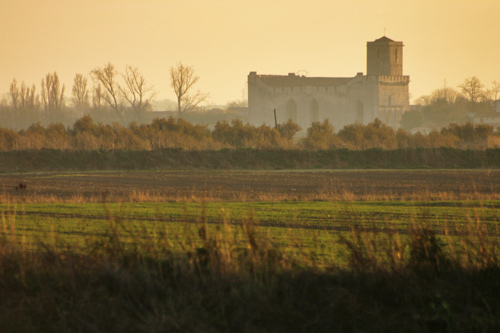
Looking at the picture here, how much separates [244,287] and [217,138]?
158ft

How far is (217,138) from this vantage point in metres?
55.8

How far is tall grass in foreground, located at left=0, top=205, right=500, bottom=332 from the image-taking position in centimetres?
→ 771

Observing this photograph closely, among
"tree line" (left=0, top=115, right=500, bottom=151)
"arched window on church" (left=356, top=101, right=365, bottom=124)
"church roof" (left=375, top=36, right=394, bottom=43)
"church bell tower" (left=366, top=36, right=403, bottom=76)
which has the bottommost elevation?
"tree line" (left=0, top=115, right=500, bottom=151)

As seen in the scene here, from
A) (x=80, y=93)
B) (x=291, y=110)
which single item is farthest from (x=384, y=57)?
(x=80, y=93)

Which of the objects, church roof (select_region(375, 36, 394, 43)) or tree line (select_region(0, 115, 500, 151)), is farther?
church roof (select_region(375, 36, 394, 43))

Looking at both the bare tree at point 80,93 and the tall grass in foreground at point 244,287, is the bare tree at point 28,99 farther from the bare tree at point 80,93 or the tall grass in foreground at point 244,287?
the tall grass in foreground at point 244,287

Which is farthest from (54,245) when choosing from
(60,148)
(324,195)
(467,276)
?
(60,148)

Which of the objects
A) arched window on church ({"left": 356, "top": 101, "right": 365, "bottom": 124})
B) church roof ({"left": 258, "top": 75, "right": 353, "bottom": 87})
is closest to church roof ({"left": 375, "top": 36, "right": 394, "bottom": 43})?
church roof ({"left": 258, "top": 75, "right": 353, "bottom": 87})

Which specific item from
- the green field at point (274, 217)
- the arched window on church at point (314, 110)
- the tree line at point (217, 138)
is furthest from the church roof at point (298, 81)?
the green field at point (274, 217)

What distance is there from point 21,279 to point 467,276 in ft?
17.0

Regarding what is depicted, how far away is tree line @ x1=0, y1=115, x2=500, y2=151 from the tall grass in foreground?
123 feet

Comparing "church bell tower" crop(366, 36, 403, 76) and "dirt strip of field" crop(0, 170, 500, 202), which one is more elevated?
"church bell tower" crop(366, 36, 403, 76)

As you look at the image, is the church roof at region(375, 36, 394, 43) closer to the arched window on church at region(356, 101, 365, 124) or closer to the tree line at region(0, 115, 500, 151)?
the arched window on church at region(356, 101, 365, 124)

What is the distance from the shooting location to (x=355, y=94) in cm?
9194
